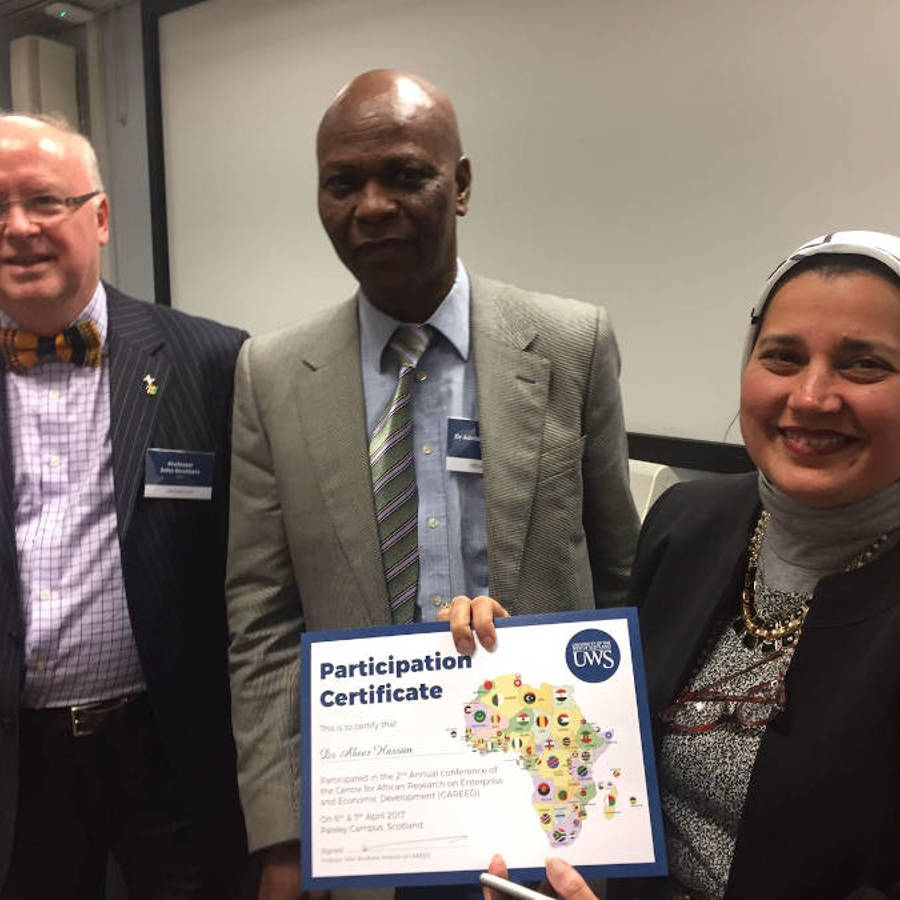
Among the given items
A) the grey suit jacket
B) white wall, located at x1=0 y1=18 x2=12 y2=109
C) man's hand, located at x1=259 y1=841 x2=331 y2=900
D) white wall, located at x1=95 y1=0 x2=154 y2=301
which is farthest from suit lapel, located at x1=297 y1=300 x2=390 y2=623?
white wall, located at x1=0 y1=18 x2=12 y2=109

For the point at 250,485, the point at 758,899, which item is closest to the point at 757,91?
the point at 250,485

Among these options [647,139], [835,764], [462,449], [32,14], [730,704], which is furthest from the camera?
[32,14]

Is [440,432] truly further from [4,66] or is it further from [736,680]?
[4,66]

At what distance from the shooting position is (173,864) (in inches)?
78.6

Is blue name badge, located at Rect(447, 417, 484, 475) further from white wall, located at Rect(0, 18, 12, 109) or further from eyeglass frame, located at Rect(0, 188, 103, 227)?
white wall, located at Rect(0, 18, 12, 109)

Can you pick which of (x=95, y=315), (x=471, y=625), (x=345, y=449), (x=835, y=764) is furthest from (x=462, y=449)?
(x=95, y=315)

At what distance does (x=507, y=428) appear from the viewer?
1.58 meters

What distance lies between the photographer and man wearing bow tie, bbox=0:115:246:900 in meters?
1.84

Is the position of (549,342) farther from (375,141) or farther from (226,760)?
(226,760)

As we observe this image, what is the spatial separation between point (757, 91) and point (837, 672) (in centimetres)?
235

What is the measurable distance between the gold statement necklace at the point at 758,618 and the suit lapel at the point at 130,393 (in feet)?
4.17

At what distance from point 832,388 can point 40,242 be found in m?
1.67

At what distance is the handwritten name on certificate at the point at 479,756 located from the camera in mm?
1136

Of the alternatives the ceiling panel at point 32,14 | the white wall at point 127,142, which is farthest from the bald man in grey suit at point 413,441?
the ceiling panel at point 32,14
